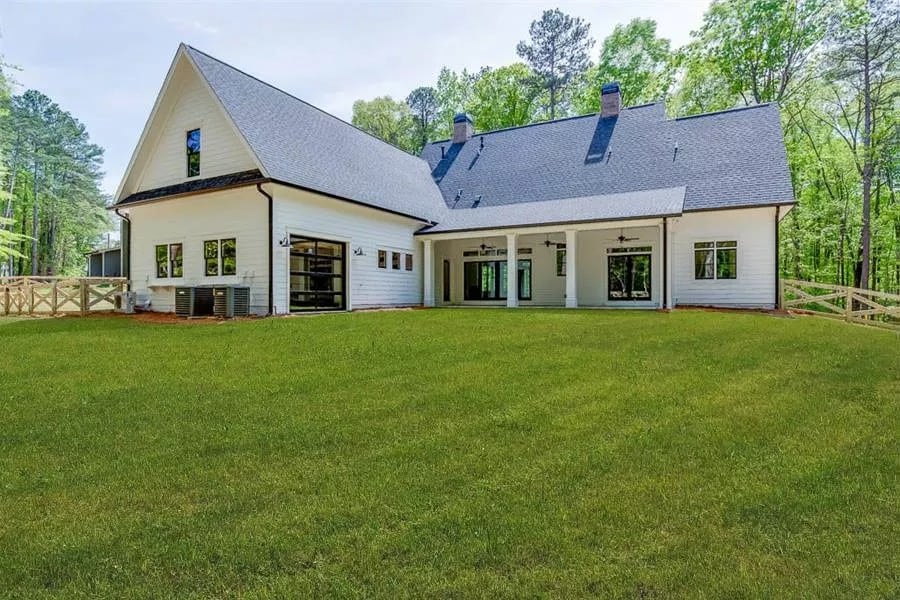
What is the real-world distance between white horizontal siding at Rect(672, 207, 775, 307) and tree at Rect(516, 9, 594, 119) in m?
21.0

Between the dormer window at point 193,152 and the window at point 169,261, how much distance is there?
2.20 meters

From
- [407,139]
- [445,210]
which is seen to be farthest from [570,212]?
[407,139]

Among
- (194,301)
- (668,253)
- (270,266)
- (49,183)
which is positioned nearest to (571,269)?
(668,253)

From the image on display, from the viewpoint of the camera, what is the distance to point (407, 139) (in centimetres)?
3922

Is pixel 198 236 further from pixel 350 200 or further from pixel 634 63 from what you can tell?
pixel 634 63

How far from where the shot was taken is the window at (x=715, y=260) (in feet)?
48.7

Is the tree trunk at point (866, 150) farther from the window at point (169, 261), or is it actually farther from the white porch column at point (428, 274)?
the window at point (169, 261)

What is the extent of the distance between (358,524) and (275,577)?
48 cm

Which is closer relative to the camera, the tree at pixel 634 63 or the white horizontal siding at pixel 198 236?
the white horizontal siding at pixel 198 236

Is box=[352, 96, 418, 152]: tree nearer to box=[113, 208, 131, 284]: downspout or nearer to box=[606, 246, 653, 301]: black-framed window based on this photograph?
box=[113, 208, 131, 284]: downspout

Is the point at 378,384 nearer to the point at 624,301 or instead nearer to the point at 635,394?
the point at 635,394

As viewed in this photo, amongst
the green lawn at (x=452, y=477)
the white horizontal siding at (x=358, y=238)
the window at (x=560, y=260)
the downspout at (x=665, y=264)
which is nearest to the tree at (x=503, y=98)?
the window at (x=560, y=260)

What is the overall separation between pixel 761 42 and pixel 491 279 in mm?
18074

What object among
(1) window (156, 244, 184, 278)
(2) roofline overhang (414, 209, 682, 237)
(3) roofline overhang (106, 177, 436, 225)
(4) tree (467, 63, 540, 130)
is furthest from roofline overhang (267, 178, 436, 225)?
(4) tree (467, 63, 540, 130)
